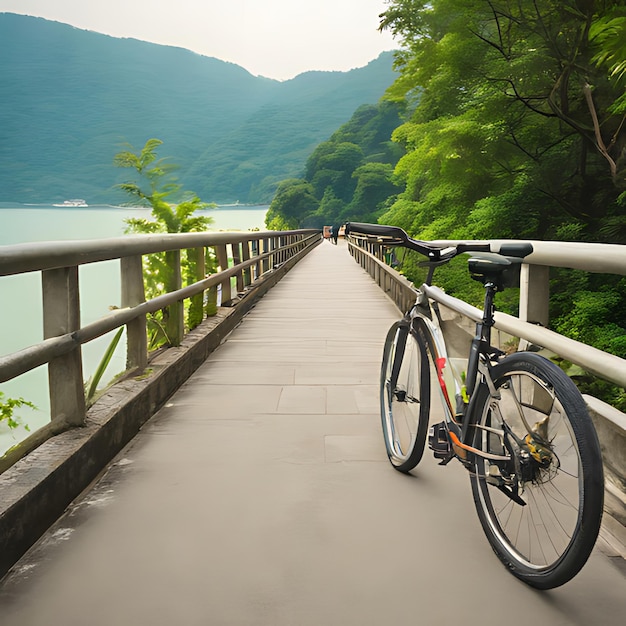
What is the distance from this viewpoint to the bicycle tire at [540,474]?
1851 millimetres

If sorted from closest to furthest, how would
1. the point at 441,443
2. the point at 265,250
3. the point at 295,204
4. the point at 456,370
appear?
the point at 456,370 < the point at 441,443 < the point at 265,250 < the point at 295,204

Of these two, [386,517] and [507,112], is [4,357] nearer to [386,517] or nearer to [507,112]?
[386,517]

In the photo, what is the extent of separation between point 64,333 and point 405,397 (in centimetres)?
152

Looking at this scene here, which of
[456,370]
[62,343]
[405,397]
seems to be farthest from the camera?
[405,397]

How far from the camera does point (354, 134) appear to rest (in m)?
121

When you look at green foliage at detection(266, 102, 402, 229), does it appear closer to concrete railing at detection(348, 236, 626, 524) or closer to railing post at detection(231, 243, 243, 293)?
railing post at detection(231, 243, 243, 293)

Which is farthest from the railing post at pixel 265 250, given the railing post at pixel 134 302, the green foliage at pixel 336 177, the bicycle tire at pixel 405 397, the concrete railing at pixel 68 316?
A: the green foliage at pixel 336 177

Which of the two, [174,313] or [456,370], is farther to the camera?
[174,313]

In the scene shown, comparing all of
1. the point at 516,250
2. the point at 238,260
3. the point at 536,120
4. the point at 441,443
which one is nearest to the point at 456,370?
the point at 441,443

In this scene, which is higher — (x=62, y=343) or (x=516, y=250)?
(x=516, y=250)

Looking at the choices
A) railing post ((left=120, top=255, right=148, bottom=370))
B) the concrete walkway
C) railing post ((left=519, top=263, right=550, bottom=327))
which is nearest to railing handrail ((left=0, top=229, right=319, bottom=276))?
railing post ((left=120, top=255, right=148, bottom=370))

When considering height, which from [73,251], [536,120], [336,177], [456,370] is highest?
[336,177]

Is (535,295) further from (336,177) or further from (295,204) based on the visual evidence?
(295,204)

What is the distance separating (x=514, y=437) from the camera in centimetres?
216
